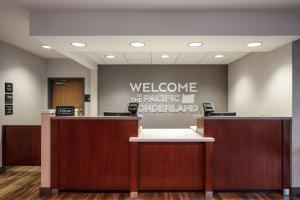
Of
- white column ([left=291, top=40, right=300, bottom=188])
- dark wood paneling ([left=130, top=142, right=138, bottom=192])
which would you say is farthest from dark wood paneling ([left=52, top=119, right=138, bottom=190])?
white column ([left=291, top=40, right=300, bottom=188])

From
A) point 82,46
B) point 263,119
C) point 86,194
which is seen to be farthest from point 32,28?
point 263,119

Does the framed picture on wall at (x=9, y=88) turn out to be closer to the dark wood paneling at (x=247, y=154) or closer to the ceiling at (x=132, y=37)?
the ceiling at (x=132, y=37)

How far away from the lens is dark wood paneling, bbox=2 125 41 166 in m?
5.14

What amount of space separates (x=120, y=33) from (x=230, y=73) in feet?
13.4

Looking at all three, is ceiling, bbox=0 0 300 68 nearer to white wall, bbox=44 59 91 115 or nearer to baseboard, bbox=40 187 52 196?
white wall, bbox=44 59 91 115

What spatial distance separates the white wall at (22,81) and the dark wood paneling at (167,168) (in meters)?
3.06

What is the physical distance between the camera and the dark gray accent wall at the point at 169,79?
22.7 ft

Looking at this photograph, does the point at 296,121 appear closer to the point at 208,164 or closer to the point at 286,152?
the point at 286,152

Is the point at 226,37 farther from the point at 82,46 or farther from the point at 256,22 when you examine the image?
the point at 82,46

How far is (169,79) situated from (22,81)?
138 inches

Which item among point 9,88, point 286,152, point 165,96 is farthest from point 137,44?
point 165,96

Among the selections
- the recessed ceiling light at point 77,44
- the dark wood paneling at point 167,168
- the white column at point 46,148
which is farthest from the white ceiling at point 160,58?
the dark wood paneling at point 167,168

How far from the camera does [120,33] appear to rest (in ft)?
11.2

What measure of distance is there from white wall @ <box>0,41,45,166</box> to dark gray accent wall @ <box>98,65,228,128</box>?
1526mm
